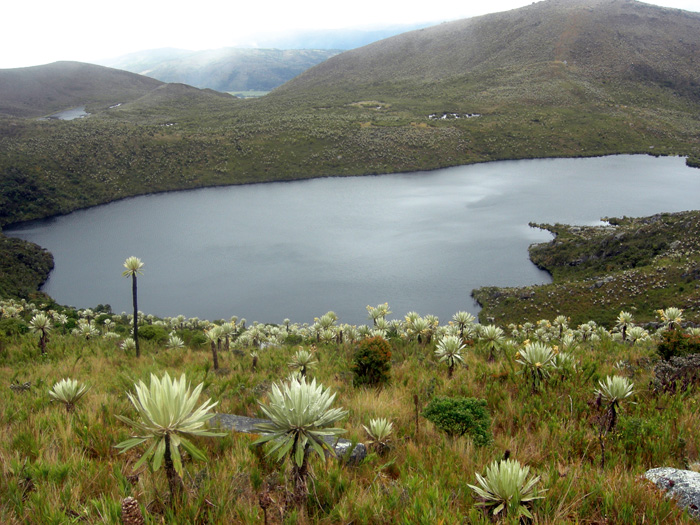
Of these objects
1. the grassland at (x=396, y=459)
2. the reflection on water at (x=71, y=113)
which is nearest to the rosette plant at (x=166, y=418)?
the grassland at (x=396, y=459)

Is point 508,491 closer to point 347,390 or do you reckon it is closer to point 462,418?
point 462,418

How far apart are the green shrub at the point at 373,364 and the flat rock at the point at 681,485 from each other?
4855mm

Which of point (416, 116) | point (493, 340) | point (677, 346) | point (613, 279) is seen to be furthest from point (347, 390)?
point (416, 116)

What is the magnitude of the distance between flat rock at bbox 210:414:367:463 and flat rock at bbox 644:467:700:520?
242 centimetres

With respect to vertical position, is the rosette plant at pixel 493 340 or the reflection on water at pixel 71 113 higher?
the reflection on water at pixel 71 113

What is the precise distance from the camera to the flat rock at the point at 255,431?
13.6 feet

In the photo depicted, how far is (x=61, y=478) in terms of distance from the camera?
3.62 meters

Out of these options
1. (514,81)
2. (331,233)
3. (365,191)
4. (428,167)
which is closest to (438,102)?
(514,81)

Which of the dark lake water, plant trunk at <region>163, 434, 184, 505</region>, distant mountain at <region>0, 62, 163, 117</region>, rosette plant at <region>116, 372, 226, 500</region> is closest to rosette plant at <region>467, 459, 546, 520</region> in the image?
rosette plant at <region>116, 372, 226, 500</region>

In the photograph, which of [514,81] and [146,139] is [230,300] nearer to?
[146,139]

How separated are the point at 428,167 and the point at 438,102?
1751 inches

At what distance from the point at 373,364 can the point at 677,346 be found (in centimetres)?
527

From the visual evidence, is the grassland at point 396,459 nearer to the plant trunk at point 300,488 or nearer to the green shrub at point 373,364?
the plant trunk at point 300,488

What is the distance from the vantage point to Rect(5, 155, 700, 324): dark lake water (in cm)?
3903
